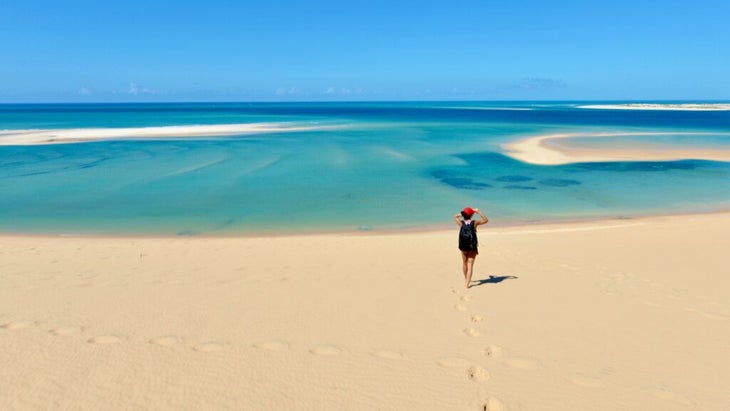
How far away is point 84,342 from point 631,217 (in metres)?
17.9

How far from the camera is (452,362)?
6035 millimetres

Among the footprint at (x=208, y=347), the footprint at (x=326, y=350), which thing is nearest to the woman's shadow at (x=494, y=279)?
the footprint at (x=326, y=350)

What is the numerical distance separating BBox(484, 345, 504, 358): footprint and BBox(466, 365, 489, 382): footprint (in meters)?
0.41

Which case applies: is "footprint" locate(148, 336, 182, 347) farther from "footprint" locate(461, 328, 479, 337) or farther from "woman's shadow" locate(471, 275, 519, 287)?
"woman's shadow" locate(471, 275, 519, 287)

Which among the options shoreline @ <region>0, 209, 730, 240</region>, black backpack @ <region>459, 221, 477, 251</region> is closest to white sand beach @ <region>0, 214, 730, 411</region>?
black backpack @ <region>459, 221, 477, 251</region>

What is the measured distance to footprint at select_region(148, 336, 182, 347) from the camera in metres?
6.40

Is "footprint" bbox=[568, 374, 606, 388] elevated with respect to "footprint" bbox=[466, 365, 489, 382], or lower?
elevated

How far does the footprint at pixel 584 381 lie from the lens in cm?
554

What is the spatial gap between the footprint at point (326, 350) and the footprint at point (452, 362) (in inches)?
49.5

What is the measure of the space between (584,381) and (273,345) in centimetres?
375

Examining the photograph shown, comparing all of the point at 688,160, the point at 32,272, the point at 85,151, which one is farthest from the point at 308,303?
the point at 85,151

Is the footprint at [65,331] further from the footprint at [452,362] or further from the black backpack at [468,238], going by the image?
the black backpack at [468,238]

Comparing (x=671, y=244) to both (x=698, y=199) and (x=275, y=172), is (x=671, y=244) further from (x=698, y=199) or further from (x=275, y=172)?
(x=275, y=172)

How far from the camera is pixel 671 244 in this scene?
1288 cm
